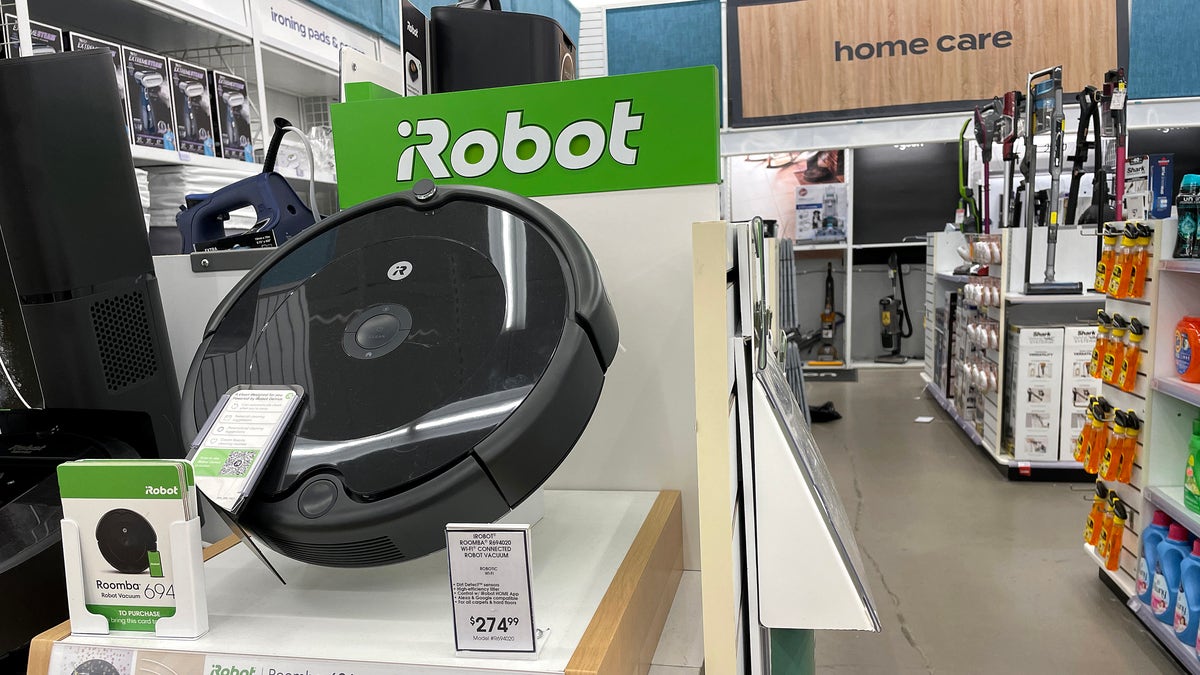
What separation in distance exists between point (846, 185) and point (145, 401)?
7209mm

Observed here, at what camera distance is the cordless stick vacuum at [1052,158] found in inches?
158

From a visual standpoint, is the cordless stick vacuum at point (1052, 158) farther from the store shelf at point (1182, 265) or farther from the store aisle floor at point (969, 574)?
the store shelf at point (1182, 265)

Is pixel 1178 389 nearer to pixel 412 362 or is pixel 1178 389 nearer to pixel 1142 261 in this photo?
pixel 1142 261

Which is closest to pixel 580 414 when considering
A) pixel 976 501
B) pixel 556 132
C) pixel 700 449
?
pixel 700 449

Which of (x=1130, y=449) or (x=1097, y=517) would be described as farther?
(x=1097, y=517)

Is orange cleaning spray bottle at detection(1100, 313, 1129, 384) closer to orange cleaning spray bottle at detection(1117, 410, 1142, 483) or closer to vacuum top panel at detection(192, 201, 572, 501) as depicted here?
orange cleaning spray bottle at detection(1117, 410, 1142, 483)

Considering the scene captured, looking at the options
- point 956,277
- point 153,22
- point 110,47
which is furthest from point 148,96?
point 956,277

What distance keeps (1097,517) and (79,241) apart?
3229 mm

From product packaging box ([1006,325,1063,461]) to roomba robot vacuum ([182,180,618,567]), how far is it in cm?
382

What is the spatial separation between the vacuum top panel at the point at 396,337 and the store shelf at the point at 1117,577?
2.78m

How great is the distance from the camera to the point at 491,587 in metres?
0.62

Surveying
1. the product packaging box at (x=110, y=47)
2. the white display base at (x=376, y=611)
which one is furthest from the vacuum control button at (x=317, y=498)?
the product packaging box at (x=110, y=47)

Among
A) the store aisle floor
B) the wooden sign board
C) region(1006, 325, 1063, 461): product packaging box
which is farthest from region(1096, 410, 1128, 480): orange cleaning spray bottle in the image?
the wooden sign board

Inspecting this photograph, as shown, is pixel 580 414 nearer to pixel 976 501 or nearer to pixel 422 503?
pixel 422 503
